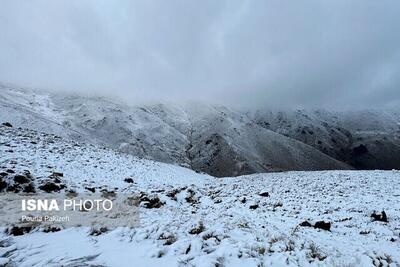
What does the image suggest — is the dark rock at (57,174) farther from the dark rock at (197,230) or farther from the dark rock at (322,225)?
the dark rock at (322,225)

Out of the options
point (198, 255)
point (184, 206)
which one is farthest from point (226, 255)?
point (184, 206)

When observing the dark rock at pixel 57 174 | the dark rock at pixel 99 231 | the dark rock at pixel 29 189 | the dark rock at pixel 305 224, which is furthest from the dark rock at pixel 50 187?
the dark rock at pixel 305 224

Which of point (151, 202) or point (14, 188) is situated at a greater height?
point (14, 188)

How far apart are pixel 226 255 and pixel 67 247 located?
5.37m

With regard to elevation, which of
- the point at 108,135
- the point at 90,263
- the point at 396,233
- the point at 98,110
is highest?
the point at 98,110

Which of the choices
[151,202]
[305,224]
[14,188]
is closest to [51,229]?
[14,188]

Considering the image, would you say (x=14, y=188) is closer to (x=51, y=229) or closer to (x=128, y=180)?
(x=51, y=229)

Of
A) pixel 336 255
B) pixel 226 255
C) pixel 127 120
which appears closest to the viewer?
pixel 226 255

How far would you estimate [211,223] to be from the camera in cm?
1402

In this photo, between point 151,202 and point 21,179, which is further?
point 151,202

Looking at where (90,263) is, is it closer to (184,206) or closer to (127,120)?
(184,206)

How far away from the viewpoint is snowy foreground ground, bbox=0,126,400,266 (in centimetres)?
980

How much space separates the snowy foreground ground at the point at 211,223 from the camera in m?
9.80

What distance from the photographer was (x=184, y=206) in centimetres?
2295
